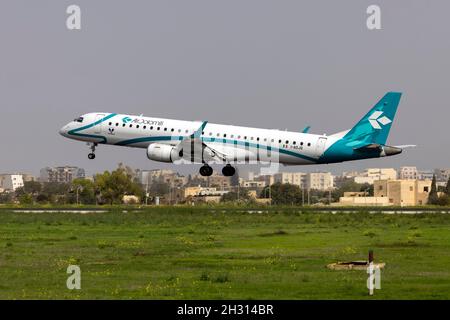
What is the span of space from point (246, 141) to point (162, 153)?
22.4ft

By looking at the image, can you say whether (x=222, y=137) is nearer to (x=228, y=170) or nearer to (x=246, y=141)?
(x=246, y=141)

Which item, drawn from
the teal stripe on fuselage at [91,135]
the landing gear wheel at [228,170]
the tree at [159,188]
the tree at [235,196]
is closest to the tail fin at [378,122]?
the landing gear wheel at [228,170]

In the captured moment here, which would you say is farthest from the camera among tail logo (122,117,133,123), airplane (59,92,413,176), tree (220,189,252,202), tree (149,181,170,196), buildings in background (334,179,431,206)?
buildings in background (334,179,431,206)

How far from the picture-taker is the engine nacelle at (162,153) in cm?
7712

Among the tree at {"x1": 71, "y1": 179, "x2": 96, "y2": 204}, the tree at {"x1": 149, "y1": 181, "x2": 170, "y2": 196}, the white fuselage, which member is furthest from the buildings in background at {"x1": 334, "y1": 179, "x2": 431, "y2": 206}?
the white fuselage

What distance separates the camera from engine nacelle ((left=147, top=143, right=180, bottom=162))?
77125mm

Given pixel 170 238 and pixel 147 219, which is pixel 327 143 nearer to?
pixel 147 219

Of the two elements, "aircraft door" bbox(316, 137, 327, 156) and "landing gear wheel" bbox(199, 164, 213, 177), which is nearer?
"aircraft door" bbox(316, 137, 327, 156)

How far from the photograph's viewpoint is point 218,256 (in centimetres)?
4047

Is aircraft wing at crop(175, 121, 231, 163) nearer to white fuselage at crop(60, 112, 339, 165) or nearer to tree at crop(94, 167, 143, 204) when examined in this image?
white fuselage at crop(60, 112, 339, 165)

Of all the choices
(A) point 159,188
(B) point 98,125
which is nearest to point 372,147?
(B) point 98,125

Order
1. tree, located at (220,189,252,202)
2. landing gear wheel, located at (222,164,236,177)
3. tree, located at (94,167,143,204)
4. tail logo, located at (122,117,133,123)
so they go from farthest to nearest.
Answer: tree, located at (220,189,252,202) < tree, located at (94,167,143,204) < landing gear wheel, located at (222,164,236,177) < tail logo, located at (122,117,133,123)

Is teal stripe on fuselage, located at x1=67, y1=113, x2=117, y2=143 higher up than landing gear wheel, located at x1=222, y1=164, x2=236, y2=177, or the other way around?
teal stripe on fuselage, located at x1=67, y1=113, x2=117, y2=143
